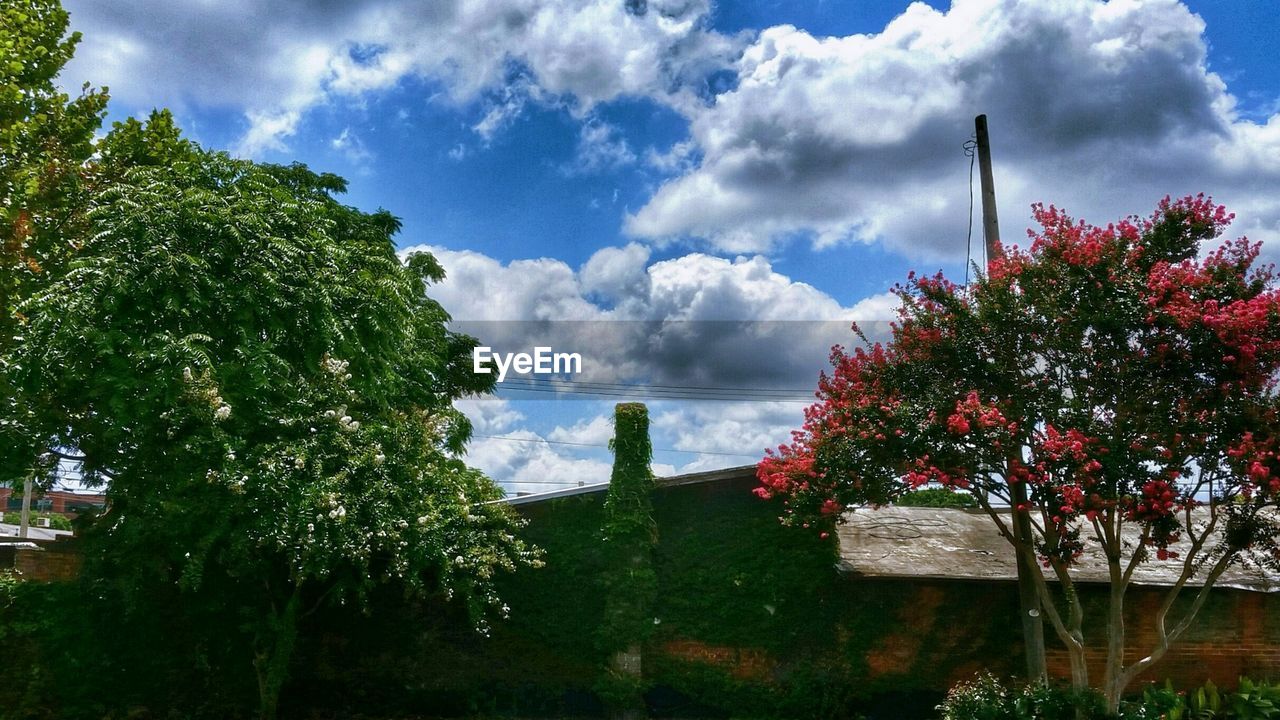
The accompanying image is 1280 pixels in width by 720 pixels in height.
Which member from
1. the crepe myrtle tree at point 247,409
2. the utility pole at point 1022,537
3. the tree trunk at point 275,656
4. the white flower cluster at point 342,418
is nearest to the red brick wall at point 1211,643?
the utility pole at point 1022,537

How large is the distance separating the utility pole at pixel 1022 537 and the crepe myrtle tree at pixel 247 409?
7901 mm

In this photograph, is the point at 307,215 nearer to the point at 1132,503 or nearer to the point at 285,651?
the point at 285,651

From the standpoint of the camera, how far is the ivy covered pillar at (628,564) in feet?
51.6

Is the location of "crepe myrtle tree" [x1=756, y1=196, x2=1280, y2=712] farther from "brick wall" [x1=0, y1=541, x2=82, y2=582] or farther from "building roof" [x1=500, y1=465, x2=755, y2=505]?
"brick wall" [x1=0, y1=541, x2=82, y2=582]

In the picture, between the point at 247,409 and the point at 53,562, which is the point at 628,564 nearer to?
the point at 247,409

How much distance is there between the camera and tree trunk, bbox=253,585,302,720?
14.6 m

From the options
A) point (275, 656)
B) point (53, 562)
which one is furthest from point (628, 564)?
point (53, 562)

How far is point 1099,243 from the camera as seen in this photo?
12.4 meters

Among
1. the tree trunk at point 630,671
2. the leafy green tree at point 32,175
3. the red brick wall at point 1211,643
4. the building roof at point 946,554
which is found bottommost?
the tree trunk at point 630,671

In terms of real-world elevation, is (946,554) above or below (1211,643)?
above

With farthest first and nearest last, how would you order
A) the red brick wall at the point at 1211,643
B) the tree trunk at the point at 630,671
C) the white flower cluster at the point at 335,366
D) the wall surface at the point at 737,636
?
the tree trunk at the point at 630,671
the wall surface at the point at 737,636
the red brick wall at the point at 1211,643
the white flower cluster at the point at 335,366

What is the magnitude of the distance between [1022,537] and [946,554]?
10.1 ft

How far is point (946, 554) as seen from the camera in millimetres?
16000

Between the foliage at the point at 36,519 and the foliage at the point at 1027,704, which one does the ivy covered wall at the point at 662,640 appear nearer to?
the foliage at the point at 1027,704
